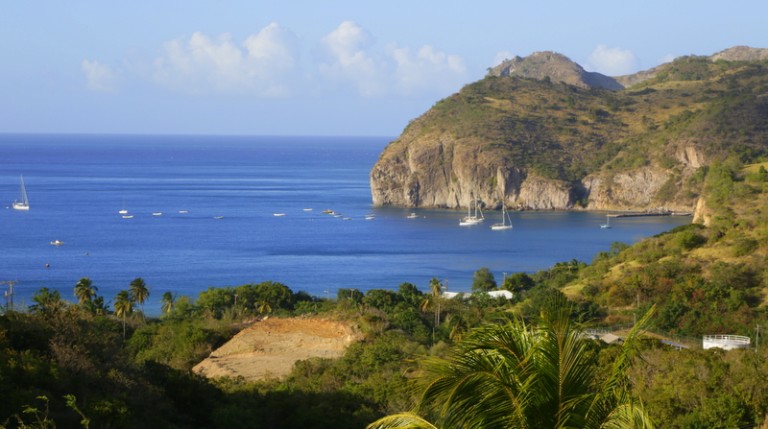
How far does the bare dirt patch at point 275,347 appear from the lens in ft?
88.5

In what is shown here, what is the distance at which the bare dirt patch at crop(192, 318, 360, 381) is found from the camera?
27.0 meters

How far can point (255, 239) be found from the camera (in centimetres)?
8362

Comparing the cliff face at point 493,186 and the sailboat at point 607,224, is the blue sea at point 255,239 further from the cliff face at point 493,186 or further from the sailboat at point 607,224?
the cliff face at point 493,186

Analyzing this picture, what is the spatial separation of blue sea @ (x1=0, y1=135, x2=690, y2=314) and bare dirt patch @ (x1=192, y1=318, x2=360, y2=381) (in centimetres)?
1167

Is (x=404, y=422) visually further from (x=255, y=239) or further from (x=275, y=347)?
(x=255, y=239)

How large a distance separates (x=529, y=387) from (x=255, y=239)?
78859mm

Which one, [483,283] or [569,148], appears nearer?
[483,283]

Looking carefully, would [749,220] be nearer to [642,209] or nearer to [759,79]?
[642,209]

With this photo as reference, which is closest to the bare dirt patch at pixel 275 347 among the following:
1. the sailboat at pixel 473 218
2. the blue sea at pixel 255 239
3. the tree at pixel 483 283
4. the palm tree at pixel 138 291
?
the blue sea at pixel 255 239

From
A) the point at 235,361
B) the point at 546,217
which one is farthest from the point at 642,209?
the point at 235,361

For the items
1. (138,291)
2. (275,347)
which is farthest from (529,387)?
(138,291)

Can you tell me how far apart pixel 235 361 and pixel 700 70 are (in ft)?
446

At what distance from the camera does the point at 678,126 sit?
11831 centimetres

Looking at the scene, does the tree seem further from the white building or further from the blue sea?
the white building
